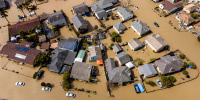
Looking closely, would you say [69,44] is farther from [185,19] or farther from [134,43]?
[185,19]

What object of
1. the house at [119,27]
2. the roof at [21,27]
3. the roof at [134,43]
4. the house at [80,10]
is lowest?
the roof at [134,43]

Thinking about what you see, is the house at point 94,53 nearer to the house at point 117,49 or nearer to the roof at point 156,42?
the house at point 117,49

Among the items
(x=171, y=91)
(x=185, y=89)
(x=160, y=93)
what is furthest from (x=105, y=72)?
(x=185, y=89)

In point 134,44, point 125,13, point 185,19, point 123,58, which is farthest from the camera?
point 125,13

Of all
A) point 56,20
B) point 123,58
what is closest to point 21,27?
point 56,20

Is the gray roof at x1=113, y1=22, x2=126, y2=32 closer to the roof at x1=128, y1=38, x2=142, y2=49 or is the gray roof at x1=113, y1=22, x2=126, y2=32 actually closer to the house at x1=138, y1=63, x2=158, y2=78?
the roof at x1=128, y1=38, x2=142, y2=49

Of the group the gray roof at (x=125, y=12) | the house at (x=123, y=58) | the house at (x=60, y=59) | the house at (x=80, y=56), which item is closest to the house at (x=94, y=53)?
the house at (x=80, y=56)
